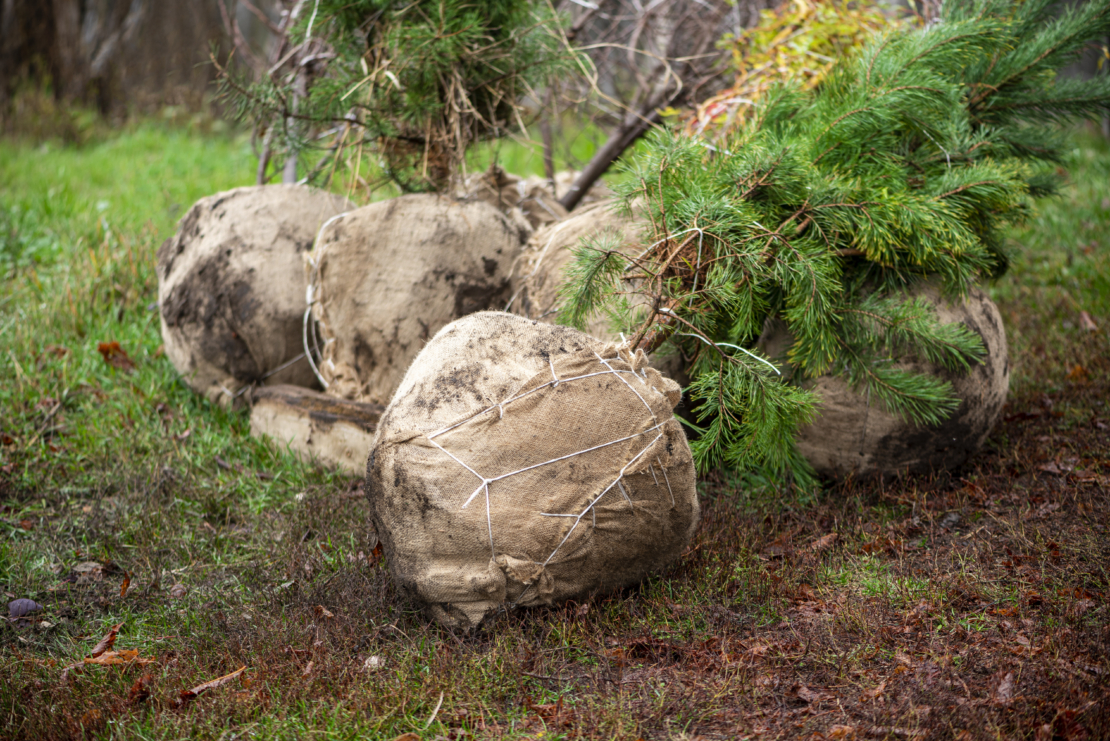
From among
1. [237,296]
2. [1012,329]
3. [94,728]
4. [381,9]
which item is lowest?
[1012,329]

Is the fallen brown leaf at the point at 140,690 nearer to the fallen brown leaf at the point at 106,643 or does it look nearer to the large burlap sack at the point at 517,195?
the fallen brown leaf at the point at 106,643

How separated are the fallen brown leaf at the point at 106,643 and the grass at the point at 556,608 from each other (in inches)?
2.2

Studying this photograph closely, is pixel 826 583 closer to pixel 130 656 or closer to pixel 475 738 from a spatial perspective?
pixel 475 738

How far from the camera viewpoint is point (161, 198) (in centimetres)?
661

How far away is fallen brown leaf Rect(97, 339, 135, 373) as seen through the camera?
436 centimetres

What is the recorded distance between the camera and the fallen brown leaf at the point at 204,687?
2.06 metres

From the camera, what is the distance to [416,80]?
11.1ft

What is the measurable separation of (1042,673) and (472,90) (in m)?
3.05

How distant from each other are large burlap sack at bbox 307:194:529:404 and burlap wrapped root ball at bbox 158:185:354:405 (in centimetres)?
26

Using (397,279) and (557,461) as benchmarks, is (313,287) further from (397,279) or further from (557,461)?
(557,461)

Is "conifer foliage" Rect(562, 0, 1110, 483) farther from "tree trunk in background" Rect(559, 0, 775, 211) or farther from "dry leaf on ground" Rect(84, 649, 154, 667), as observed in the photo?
"dry leaf on ground" Rect(84, 649, 154, 667)

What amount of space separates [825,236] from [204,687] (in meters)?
2.37

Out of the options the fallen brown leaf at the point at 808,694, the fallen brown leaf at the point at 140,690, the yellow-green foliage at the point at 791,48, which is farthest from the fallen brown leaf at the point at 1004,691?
the yellow-green foliage at the point at 791,48

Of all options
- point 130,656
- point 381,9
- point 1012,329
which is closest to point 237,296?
point 381,9
